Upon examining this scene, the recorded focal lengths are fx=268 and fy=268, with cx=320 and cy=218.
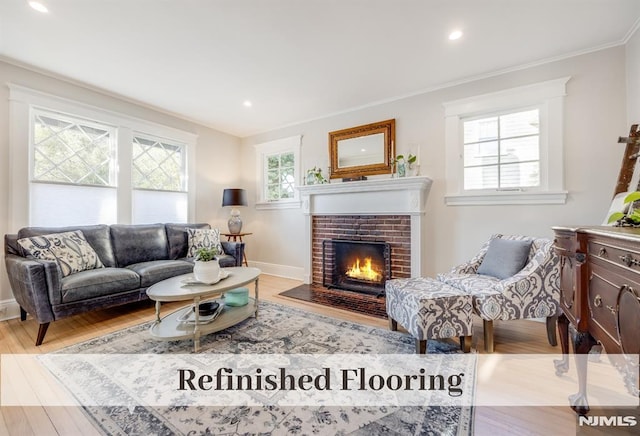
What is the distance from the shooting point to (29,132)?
2836 millimetres

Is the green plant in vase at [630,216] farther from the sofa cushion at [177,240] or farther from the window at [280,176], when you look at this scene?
the sofa cushion at [177,240]

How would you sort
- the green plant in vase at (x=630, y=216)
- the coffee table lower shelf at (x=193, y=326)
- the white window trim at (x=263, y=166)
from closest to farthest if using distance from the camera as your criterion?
the green plant in vase at (x=630, y=216) → the coffee table lower shelf at (x=193, y=326) → the white window trim at (x=263, y=166)

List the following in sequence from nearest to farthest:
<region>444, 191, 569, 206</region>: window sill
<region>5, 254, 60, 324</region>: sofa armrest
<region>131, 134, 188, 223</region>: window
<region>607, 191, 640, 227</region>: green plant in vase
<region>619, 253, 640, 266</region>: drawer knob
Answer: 1. <region>619, 253, 640, 266</region>: drawer knob
2. <region>607, 191, 640, 227</region>: green plant in vase
3. <region>5, 254, 60, 324</region>: sofa armrest
4. <region>444, 191, 569, 206</region>: window sill
5. <region>131, 134, 188, 223</region>: window

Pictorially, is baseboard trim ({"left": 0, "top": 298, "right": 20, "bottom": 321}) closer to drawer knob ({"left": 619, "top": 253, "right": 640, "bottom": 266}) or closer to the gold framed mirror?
the gold framed mirror

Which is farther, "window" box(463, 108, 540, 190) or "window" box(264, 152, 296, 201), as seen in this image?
"window" box(264, 152, 296, 201)

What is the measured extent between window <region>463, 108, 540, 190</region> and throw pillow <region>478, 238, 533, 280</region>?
78cm

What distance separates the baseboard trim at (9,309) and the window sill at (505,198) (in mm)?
4708

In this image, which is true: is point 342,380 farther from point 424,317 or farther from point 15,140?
point 15,140

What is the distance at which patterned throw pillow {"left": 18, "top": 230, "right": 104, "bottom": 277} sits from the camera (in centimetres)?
247

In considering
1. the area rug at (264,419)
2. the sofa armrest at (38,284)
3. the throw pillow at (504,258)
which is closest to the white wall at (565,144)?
the throw pillow at (504,258)

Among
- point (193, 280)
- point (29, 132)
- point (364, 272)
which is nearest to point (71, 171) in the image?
point (29, 132)

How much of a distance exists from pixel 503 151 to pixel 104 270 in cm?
433

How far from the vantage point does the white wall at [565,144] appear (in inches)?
95.2

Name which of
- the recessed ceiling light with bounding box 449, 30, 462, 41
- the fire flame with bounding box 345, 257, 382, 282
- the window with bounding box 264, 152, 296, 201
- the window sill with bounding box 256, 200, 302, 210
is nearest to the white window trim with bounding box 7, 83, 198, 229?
the window with bounding box 264, 152, 296, 201
